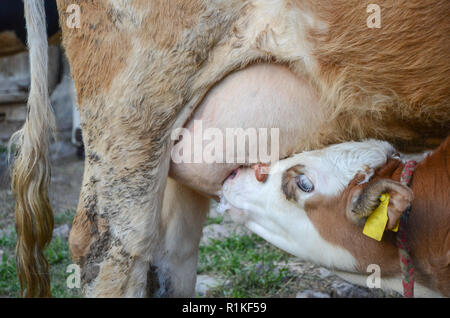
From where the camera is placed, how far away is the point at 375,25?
7.07 ft

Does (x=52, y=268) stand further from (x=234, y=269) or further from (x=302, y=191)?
(x=302, y=191)

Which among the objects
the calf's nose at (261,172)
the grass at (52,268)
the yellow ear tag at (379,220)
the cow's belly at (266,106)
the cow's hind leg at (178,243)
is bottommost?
the grass at (52,268)

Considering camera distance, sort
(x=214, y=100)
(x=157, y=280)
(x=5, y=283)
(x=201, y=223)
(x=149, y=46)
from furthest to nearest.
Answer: (x=5, y=283) → (x=201, y=223) → (x=157, y=280) → (x=214, y=100) → (x=149, y=46)

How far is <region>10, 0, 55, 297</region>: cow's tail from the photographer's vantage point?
285cm

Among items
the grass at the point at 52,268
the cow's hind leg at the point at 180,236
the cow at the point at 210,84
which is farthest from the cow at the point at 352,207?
the grass at the point at 52,268

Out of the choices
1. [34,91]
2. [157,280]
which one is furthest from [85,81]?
[157,280]

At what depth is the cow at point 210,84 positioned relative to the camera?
218 centimetres

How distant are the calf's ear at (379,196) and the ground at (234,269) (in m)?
1.44

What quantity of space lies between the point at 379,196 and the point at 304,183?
46 cm

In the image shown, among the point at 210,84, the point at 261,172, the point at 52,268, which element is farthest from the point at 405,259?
the point at 52,268

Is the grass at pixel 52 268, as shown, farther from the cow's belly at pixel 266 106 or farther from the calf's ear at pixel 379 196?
the calf's ear at pixel 379 196

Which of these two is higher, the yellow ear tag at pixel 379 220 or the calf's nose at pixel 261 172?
the calf's nose at pixel 261 172

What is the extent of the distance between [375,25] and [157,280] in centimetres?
171
